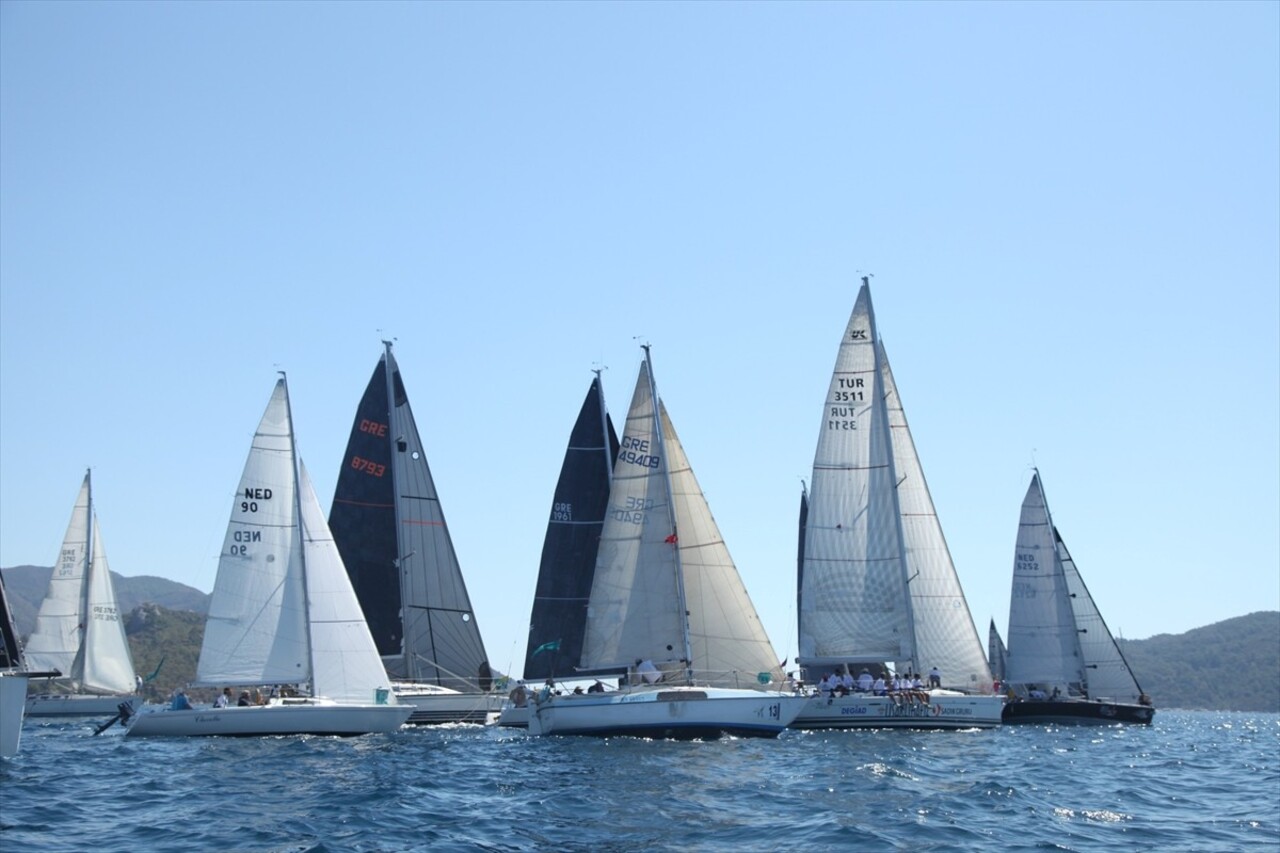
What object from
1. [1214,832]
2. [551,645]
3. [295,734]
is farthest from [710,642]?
[1214,832]

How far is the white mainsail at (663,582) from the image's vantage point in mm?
36906

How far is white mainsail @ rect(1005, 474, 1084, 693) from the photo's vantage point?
5175cm

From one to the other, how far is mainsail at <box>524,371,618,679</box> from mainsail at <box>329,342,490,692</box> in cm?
426

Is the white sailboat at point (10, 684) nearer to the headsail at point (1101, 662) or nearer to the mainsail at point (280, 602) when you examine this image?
the mainsail at point (280, 602)

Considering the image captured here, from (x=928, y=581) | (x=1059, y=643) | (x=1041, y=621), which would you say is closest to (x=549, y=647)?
(x=928, y=581)

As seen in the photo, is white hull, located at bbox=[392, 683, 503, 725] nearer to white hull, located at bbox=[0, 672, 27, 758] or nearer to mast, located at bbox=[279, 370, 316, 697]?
mast, located at bbox=[279, 370, 316, 697]

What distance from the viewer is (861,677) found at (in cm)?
3984

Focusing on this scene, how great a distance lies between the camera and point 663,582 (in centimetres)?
3712

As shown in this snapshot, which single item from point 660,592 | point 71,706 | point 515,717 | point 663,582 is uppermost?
point 663,582

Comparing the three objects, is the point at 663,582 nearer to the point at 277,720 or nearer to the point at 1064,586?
the point at 277,720

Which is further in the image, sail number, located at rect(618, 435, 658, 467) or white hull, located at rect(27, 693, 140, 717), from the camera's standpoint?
white hull, located at rect(27, 693, 140, 717)

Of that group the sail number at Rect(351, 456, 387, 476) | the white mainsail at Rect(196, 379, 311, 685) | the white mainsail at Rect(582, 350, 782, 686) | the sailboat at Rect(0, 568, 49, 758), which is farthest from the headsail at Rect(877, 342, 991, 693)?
the sailboat at Rect(0, 568, 49, 758)

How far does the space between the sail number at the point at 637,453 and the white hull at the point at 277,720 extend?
9373 mm

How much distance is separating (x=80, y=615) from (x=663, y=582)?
119ft
